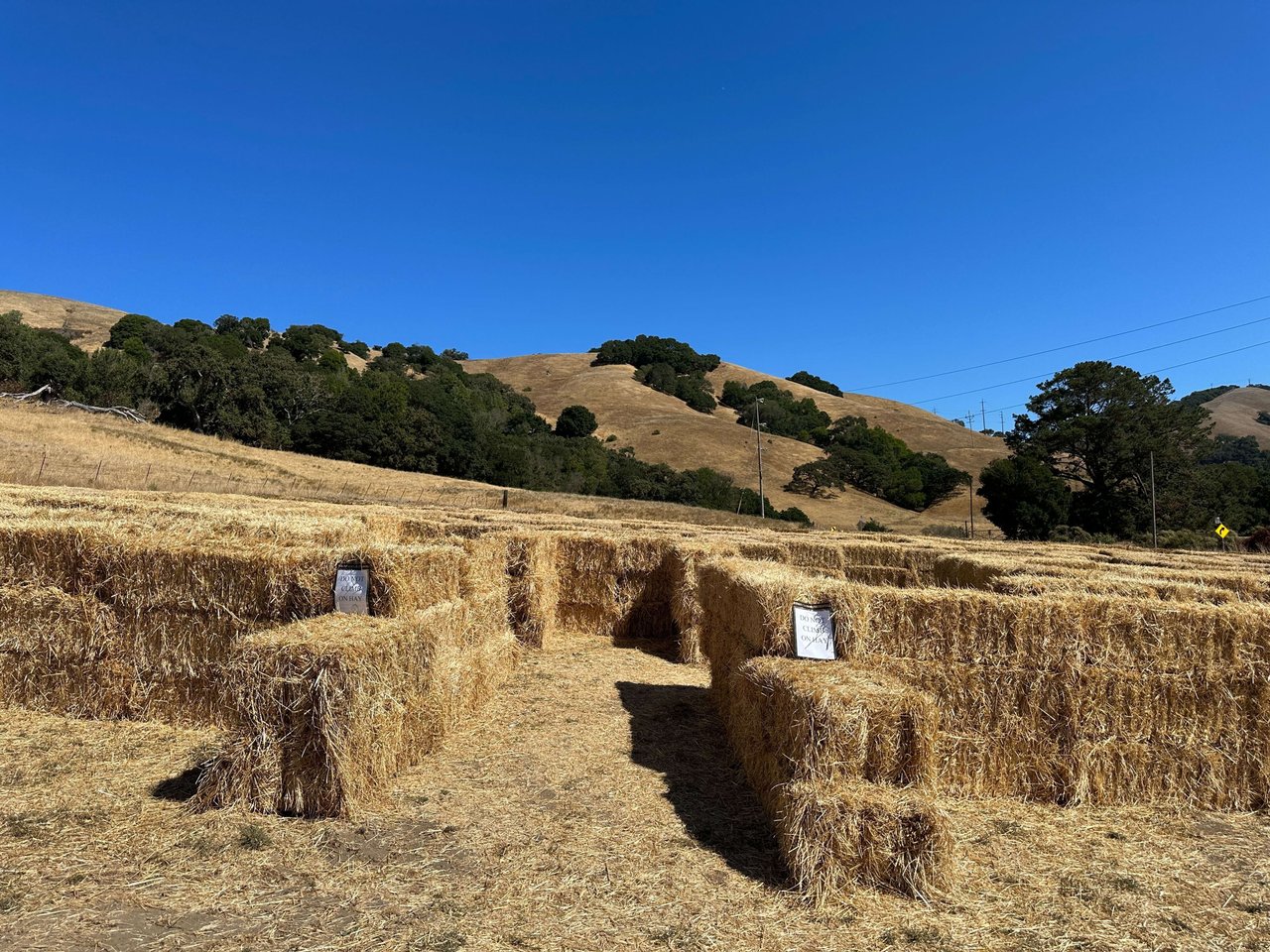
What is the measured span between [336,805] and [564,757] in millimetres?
2255

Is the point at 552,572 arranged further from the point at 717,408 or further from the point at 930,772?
the point at 717,408

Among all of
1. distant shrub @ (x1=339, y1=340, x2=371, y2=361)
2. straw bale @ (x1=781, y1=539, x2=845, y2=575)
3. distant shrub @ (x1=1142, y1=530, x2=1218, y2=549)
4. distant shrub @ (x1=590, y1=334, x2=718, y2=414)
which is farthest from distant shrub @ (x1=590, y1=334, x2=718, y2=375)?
straw bale @ (x1=781, y1=539, x2=845, y2=575)

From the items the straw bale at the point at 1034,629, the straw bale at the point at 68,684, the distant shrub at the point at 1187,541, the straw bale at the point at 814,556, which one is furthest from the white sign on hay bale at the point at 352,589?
the distant shrub at the point at 1187,541

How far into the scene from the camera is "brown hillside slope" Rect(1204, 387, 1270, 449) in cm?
15585

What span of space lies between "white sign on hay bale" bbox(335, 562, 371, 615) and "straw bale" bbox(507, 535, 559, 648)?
5112 mm

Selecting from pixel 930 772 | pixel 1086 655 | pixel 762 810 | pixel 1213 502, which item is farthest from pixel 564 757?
pixel 1213 502

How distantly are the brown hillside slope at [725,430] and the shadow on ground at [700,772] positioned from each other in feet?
188

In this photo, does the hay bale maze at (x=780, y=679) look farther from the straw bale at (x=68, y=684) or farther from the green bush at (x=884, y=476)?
the green bush at (x=884, y=476)

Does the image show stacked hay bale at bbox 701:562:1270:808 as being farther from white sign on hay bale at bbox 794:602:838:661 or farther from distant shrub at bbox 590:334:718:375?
distant shrub at bbox 590:334:718:375

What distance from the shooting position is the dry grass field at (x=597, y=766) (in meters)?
4.57

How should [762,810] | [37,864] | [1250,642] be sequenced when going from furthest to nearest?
1. [1250,642]
2. [762,810]
3. [37,864]

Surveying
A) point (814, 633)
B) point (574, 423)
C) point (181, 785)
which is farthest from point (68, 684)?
point (574, 423)

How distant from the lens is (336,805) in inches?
223

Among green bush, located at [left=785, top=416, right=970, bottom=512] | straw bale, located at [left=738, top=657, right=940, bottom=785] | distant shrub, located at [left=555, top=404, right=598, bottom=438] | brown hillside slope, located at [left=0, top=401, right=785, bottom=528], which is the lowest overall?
straw bale, located at [left=738, top=657, right=940, bottom=785]
